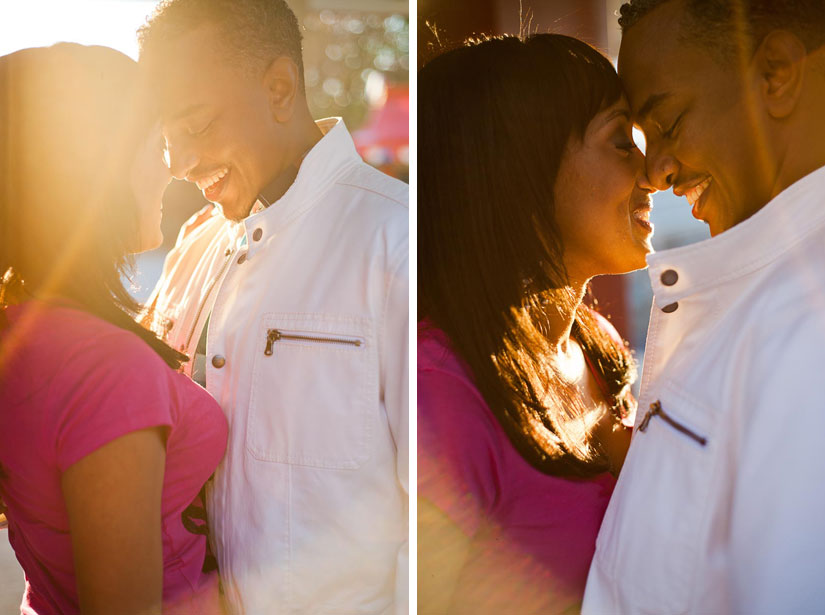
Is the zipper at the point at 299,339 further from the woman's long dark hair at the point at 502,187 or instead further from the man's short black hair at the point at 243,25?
the man's short black hair at the point at 243,25

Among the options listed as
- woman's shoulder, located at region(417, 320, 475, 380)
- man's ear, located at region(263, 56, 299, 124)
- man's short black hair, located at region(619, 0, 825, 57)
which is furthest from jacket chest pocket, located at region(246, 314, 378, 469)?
man's short black hair, located at region(619, 0, 825, 57)

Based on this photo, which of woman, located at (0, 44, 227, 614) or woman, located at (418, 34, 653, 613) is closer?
woman, located at (0, 44, 227, 614)

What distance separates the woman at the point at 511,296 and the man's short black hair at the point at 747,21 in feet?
0.64

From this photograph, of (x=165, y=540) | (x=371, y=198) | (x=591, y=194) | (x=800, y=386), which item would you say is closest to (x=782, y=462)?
(x=800, y=386)

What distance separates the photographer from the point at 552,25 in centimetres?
168

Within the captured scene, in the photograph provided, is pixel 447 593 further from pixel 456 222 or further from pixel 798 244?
pixel 798 244

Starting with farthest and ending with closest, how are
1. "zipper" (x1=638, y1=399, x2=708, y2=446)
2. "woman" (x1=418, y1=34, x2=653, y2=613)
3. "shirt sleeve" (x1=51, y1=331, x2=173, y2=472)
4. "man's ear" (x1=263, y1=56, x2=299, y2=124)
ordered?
"man's ear" (x1=263, y1=56, x2=299, y2=124)
"woman" (x1=418, y1=34, x2=653, y2=613)
"zipper" (x1=638, y1=399, x2=708, y2=446)
"shirt sleeve" (x1=51, y1=331, x2=173, y2=472)

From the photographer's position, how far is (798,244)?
137 cm

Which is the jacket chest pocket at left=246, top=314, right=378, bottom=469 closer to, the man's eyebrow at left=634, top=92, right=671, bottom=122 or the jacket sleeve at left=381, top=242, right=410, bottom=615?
the jacket sleeve at left=381, top=242, right=410, bottom=615

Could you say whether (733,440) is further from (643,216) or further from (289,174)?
(289,174)

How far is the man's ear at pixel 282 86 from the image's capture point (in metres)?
1.54

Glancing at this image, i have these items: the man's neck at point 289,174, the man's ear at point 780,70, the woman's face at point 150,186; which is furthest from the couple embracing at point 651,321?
the woman's face at point 150,186

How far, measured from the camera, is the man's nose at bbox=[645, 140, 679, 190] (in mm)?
1540

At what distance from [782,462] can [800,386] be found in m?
0.14
